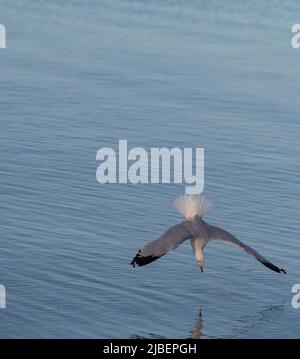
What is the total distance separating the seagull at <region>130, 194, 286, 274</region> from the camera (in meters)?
18.9

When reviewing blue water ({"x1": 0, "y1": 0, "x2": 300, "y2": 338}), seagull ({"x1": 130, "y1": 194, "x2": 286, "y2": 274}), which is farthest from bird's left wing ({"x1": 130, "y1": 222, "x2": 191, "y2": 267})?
blue water ({"x1": 0, "y1": 0, "x2": 300, "y2": 338})

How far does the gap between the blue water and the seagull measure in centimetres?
59

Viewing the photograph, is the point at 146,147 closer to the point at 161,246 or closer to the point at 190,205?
the point at 190,205

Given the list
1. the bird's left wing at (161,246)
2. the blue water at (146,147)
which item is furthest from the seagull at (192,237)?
the blue water at (146,147)

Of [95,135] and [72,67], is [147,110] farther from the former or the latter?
[72,67]

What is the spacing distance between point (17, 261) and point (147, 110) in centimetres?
866

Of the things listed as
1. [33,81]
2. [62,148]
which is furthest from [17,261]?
[33,81]

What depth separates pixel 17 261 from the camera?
20.1 m

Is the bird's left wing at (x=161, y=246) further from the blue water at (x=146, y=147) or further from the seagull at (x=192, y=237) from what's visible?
the blue water at (x=146, y=147)

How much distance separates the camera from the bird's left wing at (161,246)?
18.8m

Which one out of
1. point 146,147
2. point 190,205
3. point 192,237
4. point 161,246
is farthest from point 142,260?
point 146,147

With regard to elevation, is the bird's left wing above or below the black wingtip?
above

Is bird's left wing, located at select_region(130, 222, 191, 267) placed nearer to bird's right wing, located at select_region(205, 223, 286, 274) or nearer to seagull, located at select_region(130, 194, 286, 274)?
seagull, located at select_region(130, 194, 286, 274)

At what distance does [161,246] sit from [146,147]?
7.00 m
